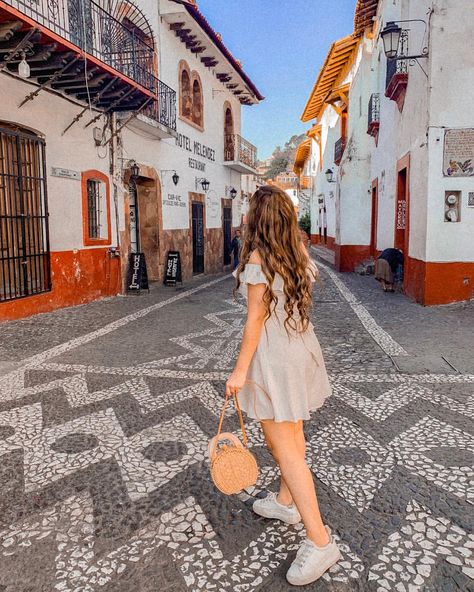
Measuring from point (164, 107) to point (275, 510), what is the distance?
40.8ft

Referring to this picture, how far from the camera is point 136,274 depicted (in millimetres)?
11727

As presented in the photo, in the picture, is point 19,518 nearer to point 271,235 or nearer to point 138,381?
point 271,235

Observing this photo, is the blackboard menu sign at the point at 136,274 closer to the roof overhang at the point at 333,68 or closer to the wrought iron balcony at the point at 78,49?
the wrought iron balcony at the point at 78,49

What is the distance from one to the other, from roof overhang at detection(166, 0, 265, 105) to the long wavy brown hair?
12.3 meters

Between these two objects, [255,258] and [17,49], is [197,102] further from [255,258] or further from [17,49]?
[255,258]

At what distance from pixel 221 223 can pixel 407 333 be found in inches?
526

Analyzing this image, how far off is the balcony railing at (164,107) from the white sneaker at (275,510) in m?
10.9

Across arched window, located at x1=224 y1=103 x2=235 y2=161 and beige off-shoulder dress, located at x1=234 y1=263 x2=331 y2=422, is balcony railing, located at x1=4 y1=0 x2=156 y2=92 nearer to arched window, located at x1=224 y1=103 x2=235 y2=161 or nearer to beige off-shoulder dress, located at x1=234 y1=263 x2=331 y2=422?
beige off-shoulder dress, located at x1=234 y1=263 x2=331 y2=422

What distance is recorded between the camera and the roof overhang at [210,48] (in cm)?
1298

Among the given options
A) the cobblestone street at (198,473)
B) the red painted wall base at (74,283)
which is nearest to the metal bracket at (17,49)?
the red painted wall base at (74,283)

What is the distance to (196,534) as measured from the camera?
2.41 m

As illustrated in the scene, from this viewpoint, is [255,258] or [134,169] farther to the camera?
[134,169]

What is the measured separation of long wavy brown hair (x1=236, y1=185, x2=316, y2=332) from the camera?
6.76 feet

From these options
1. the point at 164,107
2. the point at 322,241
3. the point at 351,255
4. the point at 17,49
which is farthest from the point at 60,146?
the point at 322,241
